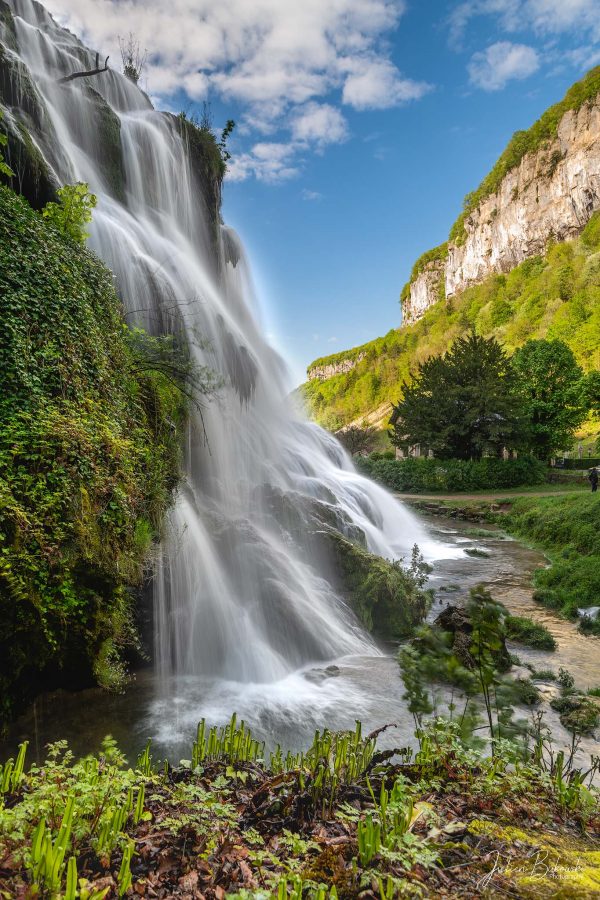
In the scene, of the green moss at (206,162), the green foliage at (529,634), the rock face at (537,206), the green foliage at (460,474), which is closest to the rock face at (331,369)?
the rock face at (537,206)

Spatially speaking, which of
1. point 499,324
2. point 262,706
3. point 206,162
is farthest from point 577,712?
point 499,324

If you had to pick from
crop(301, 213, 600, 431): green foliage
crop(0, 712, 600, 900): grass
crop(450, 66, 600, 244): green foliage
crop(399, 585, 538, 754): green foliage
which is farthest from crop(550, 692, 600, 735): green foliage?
crop(450, 66, 600, 244): green foliage

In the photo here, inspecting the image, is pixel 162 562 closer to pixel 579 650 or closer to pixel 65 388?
pixel 65 388

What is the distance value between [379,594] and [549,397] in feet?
112

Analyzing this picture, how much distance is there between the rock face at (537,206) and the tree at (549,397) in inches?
3150

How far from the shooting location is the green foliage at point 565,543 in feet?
36.4

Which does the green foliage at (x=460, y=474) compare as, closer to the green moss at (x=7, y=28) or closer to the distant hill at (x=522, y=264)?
the green moss at (x=7, y=28)

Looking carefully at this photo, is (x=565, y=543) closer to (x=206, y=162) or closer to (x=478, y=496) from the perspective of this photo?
(x=478, y=496)

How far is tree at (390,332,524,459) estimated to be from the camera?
33500 millimetres

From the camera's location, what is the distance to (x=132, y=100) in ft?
55.9

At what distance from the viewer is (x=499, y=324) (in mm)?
100188

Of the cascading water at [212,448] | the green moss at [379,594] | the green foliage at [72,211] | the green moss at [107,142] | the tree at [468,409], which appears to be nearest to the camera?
the green foliage at [72,211]

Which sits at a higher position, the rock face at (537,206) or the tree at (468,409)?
the rock face at (537,206)

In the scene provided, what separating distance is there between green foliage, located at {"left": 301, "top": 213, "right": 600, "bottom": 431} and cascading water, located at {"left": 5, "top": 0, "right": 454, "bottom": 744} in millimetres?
41776
